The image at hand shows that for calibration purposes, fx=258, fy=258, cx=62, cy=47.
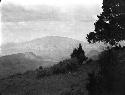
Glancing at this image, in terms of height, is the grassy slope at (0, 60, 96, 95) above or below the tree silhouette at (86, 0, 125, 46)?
below

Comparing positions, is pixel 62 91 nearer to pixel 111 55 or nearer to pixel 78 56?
pixel 111 55

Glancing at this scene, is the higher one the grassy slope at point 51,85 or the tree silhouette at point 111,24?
the tree silhouette at point 111,24

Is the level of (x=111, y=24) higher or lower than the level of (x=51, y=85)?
higher

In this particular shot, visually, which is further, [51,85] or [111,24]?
[111,24]

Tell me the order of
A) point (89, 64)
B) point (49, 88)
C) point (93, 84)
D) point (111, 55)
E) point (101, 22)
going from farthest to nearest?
point (101, 22)
point (89, 64)
point (49, 88)
point (111, 55)
point (93, 84)

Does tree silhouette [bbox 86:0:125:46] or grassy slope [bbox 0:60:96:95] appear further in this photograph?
tree silhouette [bbox 86:0:125:46]

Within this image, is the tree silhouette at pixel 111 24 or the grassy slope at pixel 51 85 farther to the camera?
the tree silhouette at pixel 111 24

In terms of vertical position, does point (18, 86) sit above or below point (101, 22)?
below

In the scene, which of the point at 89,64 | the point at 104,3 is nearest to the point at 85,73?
the point at 89,64
